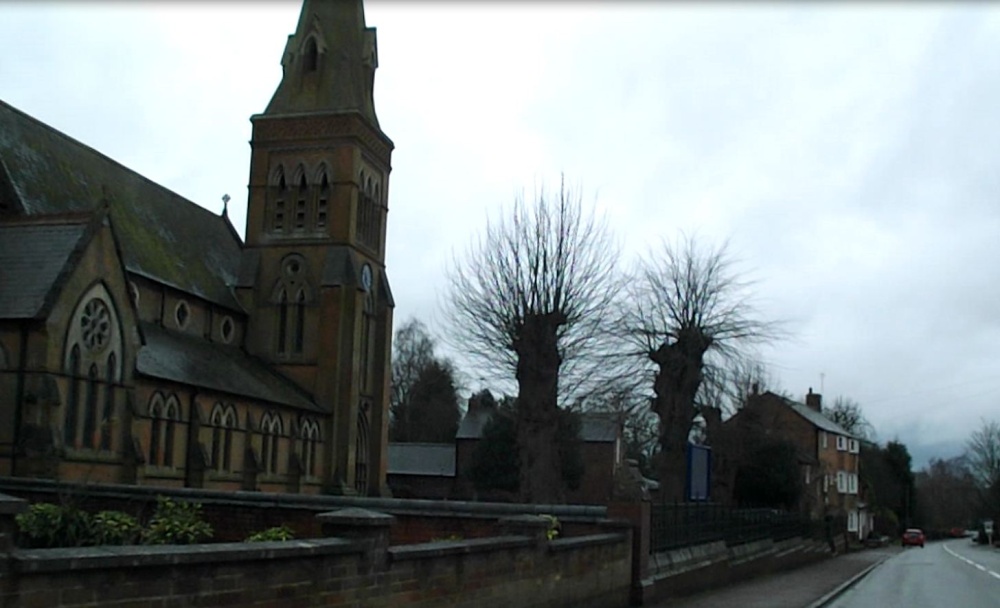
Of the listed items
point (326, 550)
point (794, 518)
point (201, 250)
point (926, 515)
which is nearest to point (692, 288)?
point (794, 518)

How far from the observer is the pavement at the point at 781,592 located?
19.4m

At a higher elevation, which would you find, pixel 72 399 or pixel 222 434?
pixel 72 399

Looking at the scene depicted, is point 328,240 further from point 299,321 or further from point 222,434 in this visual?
point 222,434

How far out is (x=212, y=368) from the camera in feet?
132

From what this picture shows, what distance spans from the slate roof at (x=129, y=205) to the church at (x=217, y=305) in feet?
0.32

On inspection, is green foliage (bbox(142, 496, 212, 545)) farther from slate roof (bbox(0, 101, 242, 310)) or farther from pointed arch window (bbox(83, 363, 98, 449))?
slate roof (bbox(0, 101, 242, 310))

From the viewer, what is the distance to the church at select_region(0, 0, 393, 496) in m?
29.4

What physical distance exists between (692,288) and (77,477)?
19.9 meters

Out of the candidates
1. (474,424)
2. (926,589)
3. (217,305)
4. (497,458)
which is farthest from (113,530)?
(474,424)

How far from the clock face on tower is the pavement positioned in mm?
23701

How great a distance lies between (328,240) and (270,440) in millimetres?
10371

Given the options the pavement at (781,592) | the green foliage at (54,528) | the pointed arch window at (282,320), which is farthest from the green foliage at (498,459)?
the green foliage at (54,528)

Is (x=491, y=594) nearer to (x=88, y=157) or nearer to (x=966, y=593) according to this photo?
(x=966, y=593)

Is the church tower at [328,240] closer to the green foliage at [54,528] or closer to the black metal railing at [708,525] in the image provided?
the black metal railing at [708,525]
